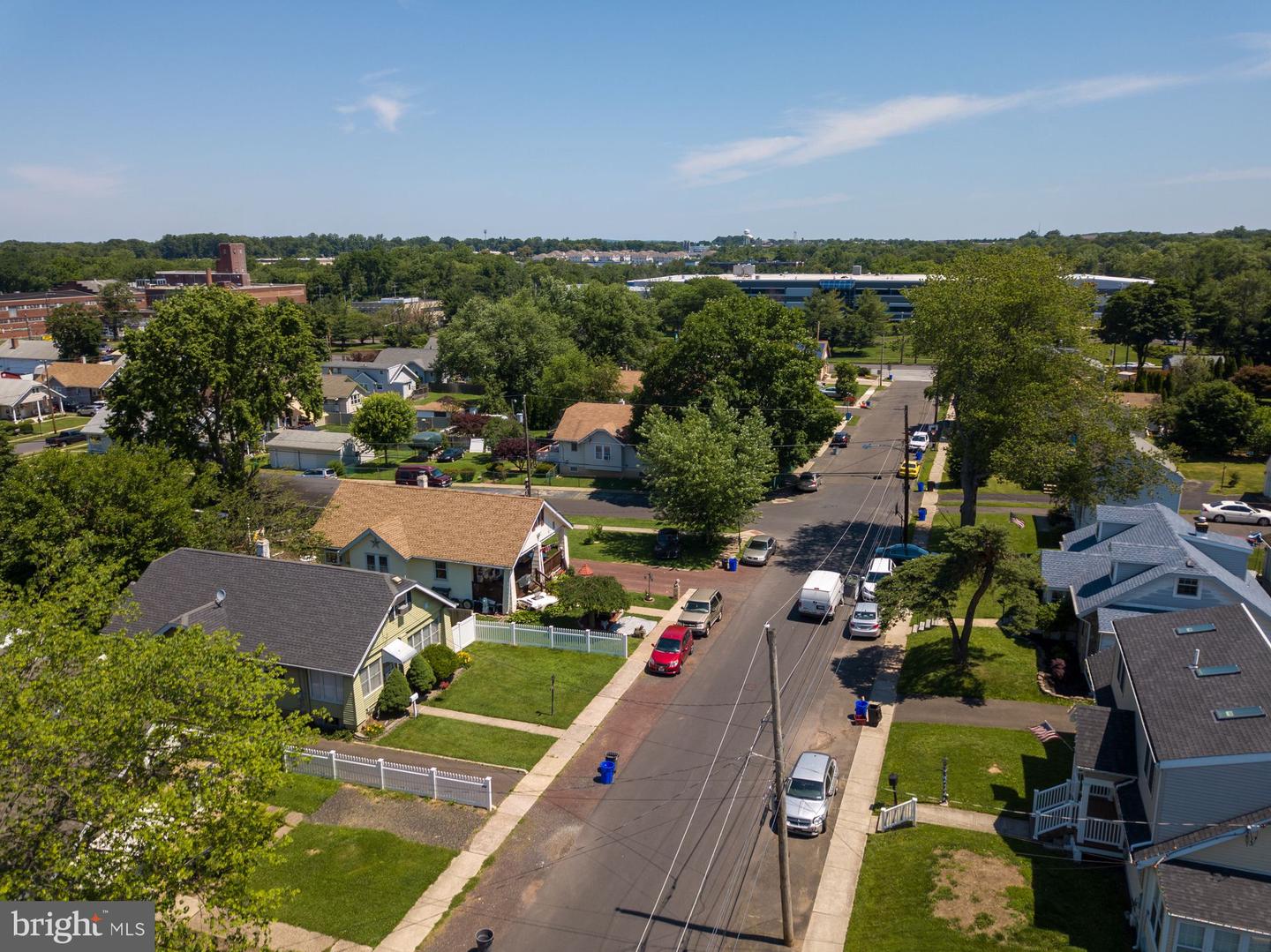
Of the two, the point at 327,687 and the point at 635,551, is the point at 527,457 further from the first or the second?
Answer: the point at 327,687

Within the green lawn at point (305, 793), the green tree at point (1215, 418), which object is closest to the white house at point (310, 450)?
the green lawn at point (305, 793)

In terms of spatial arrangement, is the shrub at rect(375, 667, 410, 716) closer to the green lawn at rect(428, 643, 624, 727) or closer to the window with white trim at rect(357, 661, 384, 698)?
the window with white trim at rect(357, 661, 384, 698)

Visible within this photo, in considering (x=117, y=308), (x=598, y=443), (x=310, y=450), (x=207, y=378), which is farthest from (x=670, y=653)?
(x=117, y=308)

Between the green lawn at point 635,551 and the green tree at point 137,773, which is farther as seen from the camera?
the green lawn at point 635,551

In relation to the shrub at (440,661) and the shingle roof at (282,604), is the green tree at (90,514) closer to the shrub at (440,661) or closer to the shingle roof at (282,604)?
the shingle roof at (282,604)

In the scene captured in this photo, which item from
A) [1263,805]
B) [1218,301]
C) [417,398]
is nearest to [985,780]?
[1263,805]

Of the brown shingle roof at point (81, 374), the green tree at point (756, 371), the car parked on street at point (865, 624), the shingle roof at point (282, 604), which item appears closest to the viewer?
the shingle roof at point (282, 604)
